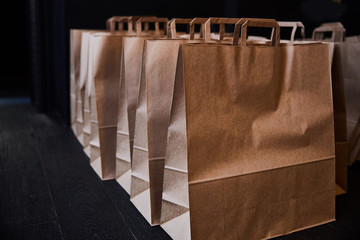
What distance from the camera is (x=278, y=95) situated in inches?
41.9

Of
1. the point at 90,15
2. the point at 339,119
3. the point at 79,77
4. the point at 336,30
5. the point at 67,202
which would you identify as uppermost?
the point at 90,15

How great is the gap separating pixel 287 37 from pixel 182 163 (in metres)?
1.86

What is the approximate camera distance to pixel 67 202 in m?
1.33

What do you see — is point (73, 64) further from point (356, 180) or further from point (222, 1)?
point (356, 180)

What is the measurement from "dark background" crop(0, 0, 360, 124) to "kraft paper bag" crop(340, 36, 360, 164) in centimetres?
85

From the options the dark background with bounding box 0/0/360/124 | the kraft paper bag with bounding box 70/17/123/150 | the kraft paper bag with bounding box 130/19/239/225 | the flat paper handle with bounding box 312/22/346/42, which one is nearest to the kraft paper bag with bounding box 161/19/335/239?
the kraft paper bag with bounding box 130/19/239/225

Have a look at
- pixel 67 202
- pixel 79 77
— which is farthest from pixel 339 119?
pixel 79 77

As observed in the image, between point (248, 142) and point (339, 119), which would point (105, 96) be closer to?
point (248, 142)

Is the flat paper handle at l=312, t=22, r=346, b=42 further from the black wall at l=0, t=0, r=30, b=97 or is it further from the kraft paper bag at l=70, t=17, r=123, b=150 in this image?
the black wall at l=0, t=0, r=30, b=97

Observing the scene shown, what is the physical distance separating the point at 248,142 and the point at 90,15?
1724 millimetres

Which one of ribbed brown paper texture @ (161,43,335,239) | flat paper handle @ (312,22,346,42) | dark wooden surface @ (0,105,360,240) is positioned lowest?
dark wooden surface @ (0,105,360,240)

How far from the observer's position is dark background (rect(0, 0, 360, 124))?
2371 millimetres

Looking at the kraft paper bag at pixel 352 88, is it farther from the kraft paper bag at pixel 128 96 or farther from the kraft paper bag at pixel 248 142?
the kraft paper bag at pixel 128 96

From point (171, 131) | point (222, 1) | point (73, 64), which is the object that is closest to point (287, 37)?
point (222, 1)
